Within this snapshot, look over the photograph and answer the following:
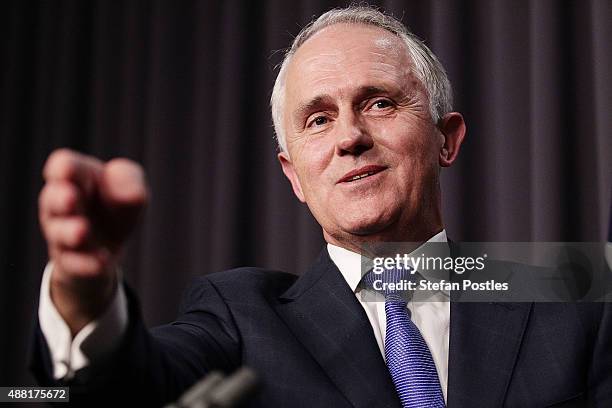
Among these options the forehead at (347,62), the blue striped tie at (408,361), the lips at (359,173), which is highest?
the forehead at (347,62)

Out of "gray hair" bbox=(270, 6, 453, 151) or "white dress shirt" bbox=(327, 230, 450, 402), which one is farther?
"gray hair" bbox=(270, 6, 453, 151)

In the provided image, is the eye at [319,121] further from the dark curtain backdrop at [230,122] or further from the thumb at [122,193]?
the thumb at [122,193]

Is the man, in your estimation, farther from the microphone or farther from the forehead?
the microphone

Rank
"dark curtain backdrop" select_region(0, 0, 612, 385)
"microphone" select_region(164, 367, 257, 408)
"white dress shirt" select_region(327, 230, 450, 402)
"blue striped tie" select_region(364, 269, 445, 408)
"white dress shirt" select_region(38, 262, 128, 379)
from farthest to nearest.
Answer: "dark curtain backdrop" select_region(0, 0, 612, 385) → "white dress shirt" select_region(327, 230, 450, 402) → "blue striped tie" select_region(364, 269, 445, 408) → "white dress shirt" select_region(38, 262, 128, 379) → "microphone" select_region(164, 367, 257, 408)

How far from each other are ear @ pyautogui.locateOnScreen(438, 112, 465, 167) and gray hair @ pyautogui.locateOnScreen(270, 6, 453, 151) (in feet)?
0.06

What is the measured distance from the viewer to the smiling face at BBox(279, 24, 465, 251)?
1249 mm

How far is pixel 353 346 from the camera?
1.10m

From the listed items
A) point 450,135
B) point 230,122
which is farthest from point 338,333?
point 230,122

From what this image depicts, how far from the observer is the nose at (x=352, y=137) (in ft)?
4.10

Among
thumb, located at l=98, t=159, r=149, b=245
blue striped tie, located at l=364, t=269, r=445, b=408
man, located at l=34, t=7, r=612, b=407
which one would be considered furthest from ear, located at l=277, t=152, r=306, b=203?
thumb, located at l=98, t=159, r=149, b=245

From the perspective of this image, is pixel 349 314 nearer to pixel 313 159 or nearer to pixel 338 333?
pixel 338 333

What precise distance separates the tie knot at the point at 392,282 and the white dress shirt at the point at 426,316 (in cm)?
2

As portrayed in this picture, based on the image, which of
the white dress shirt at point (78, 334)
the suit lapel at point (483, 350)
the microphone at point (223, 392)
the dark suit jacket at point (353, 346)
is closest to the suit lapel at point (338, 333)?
the dark suit jacket at point (353, 346)

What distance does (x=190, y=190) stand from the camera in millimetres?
2059
